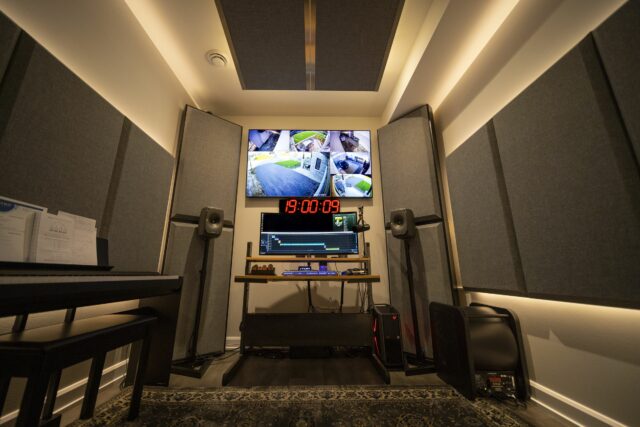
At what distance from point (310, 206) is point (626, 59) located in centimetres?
214

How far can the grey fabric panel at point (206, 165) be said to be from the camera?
2307mm

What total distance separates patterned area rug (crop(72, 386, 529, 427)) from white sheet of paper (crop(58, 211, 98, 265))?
0.81 metres

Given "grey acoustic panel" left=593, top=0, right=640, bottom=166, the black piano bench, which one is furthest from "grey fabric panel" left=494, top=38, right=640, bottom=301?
the black piano bench

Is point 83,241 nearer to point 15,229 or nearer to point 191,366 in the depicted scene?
point 15,229

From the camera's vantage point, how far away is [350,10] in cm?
173

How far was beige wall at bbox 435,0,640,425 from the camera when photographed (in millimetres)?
1059

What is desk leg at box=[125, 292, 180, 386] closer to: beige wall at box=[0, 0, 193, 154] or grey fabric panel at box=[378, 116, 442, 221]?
beige wall at box=[0, 0, 193, 154]

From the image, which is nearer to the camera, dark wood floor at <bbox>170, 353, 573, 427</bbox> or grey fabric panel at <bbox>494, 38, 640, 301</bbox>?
grey fabric panel at <bbox>494, 38, 640, 301</bbox>

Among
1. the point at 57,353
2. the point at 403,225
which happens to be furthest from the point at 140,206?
the point at 403,225

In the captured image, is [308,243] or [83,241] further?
[308,243]

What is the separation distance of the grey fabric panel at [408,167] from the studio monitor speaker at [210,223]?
1.71 metres

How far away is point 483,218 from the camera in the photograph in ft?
5.79

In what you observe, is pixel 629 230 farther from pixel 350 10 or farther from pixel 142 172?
pixel 142 172

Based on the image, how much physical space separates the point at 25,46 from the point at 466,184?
279 cm
